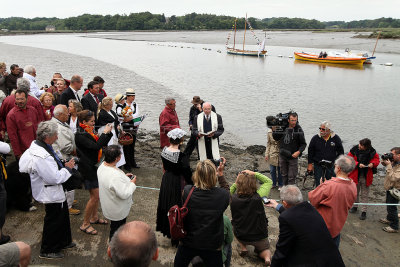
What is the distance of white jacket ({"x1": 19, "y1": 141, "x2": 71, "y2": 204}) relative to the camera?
12.6ft

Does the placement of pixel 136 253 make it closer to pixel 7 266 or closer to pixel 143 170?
pixel 7 266

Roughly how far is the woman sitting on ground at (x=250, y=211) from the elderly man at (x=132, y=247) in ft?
6.69

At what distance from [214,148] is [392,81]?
85.8ft

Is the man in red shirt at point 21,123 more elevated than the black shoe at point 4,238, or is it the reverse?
the man in red shirt at point 21,123

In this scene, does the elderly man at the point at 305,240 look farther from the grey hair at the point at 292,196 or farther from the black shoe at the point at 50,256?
the black shoe at the point at 50,256

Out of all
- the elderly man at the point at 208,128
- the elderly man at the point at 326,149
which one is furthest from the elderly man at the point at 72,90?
the elderly man at the point at 326,149

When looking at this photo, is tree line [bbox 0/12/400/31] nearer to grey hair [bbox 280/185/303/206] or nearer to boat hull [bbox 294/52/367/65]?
boat hull [bbox 294/52/367/65]

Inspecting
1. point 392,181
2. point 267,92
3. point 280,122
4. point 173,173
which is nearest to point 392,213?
point 392,181

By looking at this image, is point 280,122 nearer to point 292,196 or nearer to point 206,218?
point 292,196

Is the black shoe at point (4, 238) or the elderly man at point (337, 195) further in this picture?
the black shoe at point (4, 238)

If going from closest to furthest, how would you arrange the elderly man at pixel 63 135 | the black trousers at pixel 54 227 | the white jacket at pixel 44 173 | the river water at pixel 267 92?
the white jacket at pixel 44 173, the black trousers at pixel 54 227, the elderly man at pixel 63 135, the river water at pixel 267 92

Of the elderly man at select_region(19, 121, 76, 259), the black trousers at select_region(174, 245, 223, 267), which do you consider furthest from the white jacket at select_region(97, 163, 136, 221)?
the black trousers at select_region(174, 245, 223, 267)

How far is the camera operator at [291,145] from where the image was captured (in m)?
6.72

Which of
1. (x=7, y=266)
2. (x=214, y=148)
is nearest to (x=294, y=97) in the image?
(x=214, y=148)
